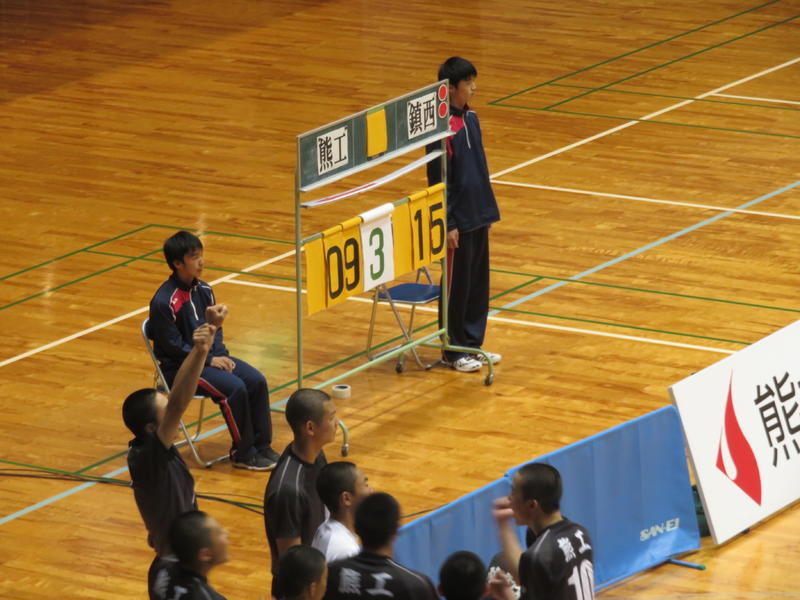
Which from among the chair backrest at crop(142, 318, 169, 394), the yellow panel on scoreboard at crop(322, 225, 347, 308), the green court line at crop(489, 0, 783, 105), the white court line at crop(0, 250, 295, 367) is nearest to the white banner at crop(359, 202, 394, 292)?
the yellow panel on scoreboard at crop(322, 225, 347, 308)

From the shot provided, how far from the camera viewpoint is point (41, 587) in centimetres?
814

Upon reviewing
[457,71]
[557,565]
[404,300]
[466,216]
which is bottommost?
[404,300]

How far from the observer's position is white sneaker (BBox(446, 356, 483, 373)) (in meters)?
11.1

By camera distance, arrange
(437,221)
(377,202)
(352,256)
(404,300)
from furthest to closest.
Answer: (377,202), (404,300), (437,221), (352,256)

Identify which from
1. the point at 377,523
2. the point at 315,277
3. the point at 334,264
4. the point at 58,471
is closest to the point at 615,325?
the point at 334,264

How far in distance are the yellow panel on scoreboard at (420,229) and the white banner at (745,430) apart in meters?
2.53

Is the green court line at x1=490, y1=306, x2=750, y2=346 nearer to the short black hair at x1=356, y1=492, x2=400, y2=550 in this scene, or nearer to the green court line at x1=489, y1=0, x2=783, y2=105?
the short black hair at x1=356, y1=492, x2=400, y2=550

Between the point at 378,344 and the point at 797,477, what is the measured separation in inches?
140

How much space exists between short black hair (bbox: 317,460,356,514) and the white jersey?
70 mm

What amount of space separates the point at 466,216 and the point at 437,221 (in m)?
0.27

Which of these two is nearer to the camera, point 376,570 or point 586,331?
point 376,570

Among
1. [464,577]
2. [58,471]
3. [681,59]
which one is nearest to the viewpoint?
[464,577]

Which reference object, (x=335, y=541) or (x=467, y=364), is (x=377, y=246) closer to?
(x=467, y=364)

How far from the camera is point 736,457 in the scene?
8570mm
